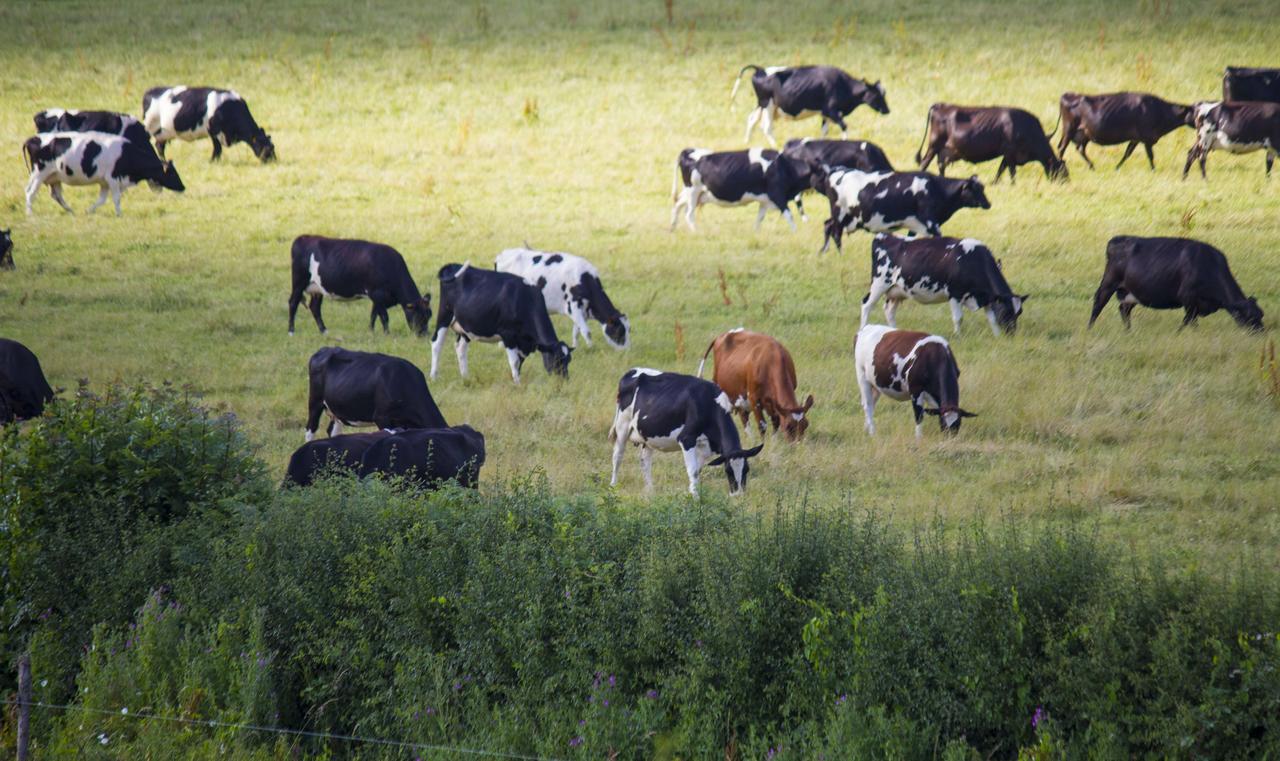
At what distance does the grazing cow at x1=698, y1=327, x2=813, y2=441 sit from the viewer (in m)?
13.9

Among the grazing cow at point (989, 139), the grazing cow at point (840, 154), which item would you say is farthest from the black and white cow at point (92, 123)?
the grazing cow at point (989, 139)

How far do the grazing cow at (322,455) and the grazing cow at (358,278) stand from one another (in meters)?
7.63

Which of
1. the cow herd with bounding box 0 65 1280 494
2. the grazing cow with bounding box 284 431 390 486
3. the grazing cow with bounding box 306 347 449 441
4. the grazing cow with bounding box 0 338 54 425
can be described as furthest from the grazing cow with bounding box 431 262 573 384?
the grazing cow with bounding box 284 431 390 486

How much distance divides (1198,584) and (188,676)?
5.83m

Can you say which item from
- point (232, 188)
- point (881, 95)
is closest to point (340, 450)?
point (232, 188)

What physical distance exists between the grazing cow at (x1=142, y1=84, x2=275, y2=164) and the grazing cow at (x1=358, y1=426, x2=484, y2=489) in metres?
19.7

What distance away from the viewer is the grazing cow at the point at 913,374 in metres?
14.1

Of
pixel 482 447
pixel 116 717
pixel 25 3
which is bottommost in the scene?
pixel 116 717

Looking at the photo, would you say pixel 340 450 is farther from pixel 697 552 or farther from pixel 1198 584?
pixel 1198 584

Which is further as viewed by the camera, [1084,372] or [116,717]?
[1084,372]

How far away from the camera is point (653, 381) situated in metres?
13.2

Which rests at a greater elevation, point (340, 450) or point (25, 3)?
point (25, 3)

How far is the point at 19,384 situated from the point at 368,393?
12.5 feet

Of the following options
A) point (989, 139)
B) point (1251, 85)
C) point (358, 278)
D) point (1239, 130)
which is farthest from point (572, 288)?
point (1251, 85)
